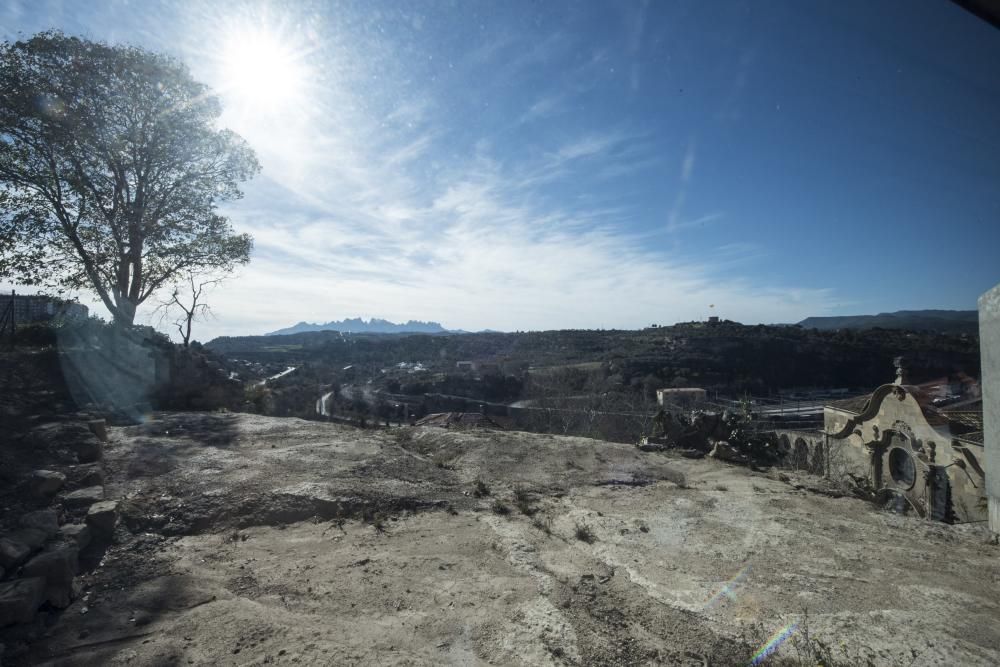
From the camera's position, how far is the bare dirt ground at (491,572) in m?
Result: 3.00

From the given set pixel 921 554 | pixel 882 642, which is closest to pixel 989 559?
pixel 921 554

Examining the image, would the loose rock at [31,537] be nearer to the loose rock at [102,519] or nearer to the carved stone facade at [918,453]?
the loose rock at [102,519]

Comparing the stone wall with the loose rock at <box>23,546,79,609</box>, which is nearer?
the loose rock at <box>23,546,79,609</box>

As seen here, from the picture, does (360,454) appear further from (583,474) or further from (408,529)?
(583,474)

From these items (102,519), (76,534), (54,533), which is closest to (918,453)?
(102,519)

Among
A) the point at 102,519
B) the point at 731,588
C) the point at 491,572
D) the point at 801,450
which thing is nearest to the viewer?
the point at 731,588

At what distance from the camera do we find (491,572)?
4086mm

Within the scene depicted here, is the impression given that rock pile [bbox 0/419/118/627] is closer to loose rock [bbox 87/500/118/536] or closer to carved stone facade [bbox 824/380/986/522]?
loose rock [bbox 87/500/118/536]

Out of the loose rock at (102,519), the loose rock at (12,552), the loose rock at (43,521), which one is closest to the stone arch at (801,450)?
the loose rock at (102,519)

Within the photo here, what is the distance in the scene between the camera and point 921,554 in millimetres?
4539

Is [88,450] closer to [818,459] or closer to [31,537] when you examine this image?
[31,537]

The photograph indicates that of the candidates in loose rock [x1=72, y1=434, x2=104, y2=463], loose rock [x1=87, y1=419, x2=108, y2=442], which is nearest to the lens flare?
loose rock [x1=72, y1=434, x2=104, y2=463]

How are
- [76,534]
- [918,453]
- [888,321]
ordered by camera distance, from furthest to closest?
1. [888,321]
2. [918,453]
3. [76,534]

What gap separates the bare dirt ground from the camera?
9.86 feet
